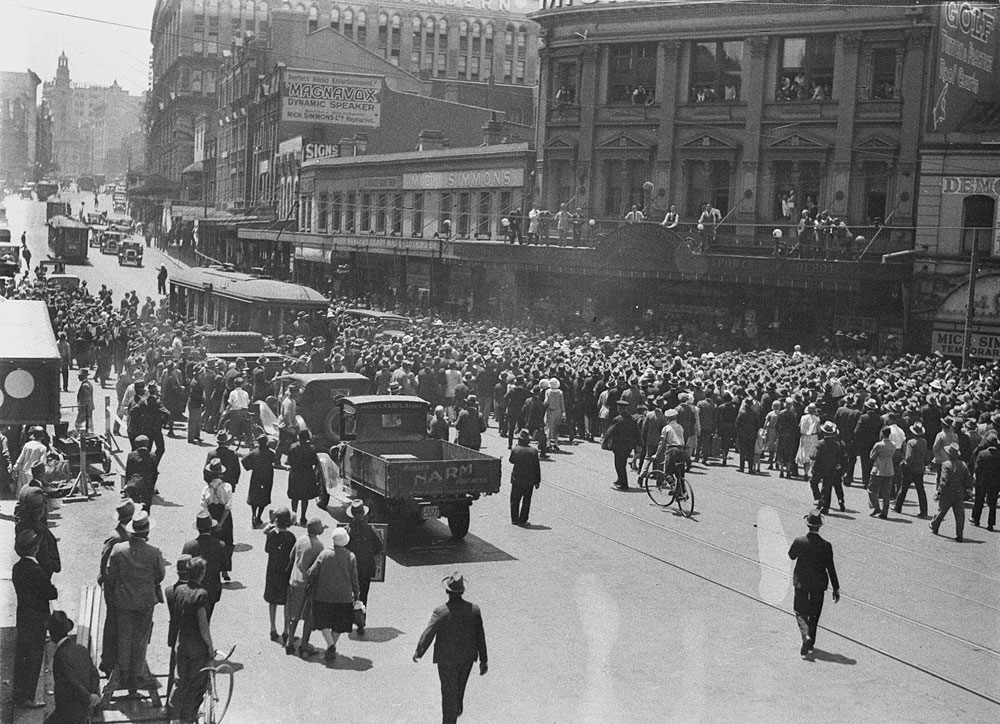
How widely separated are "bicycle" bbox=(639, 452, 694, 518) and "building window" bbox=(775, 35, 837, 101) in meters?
25.9

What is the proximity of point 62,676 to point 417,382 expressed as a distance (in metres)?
17.8

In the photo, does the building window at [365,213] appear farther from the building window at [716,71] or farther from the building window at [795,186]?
the building window at [795,186]

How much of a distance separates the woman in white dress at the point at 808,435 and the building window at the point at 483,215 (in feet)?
101

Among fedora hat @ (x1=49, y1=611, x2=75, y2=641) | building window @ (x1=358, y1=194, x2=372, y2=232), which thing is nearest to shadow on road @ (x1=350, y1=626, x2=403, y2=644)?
fedora hat @ (x1=49, y1=611, x2=75, y2=641)

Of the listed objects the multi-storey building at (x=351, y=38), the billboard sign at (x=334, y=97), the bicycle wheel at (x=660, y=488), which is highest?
the multi-storey building at (x=351, y=38)

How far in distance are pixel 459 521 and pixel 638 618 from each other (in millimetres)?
3939

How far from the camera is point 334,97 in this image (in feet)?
218

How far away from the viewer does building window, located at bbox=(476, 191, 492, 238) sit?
52281 millimetres

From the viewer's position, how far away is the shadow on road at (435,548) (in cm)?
1625

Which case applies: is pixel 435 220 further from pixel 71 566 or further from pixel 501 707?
pixel 501 707

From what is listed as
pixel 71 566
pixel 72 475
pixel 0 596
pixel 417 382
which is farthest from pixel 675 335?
pixel 0 596

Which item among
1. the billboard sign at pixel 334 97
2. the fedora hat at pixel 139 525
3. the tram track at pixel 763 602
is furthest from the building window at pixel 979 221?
the billboard sign at pixel 334 97

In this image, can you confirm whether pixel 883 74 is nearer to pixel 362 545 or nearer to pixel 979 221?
pixel 979 221

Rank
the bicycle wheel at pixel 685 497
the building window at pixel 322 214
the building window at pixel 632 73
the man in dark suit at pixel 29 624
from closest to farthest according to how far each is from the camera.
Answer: the man in dark suit at pixel 29 624 → the bicycle wheel at pixel 685 497 → the building window at pixel 632 73 → the building window at pixel 322 214
